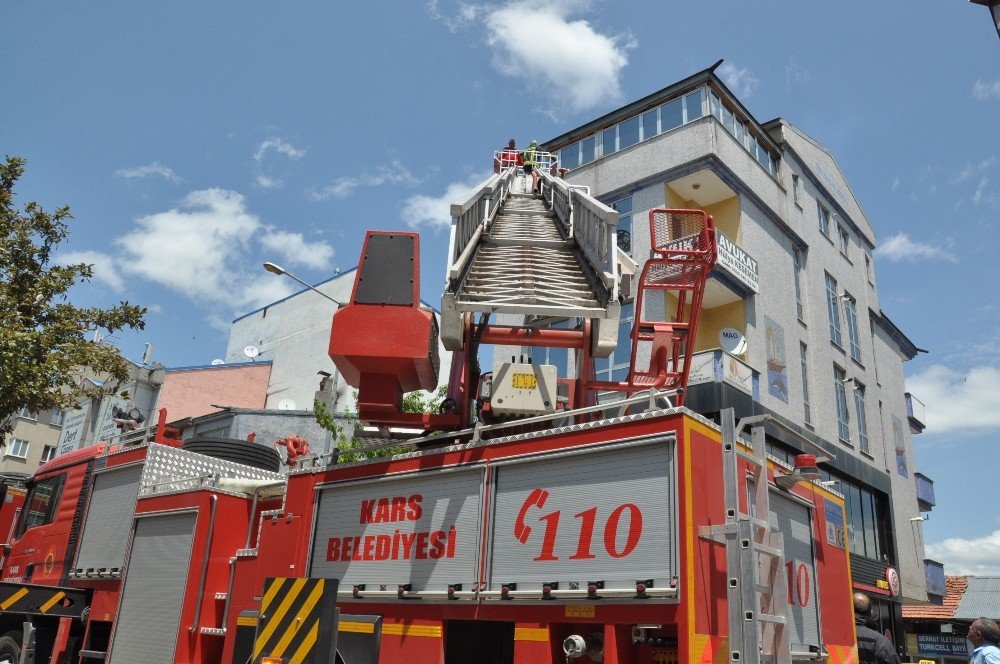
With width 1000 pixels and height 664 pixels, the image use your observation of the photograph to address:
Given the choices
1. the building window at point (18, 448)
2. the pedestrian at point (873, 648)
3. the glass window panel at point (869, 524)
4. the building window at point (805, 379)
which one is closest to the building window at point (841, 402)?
the building window at point (805, 379)

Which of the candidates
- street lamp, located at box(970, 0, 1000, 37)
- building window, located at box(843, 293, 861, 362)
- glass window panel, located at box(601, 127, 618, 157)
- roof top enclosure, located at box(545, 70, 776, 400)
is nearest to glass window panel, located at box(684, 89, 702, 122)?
roof top enclosure, located at box(545, 70, 776, 400)

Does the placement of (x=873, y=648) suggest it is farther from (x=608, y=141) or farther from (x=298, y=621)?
A: (x=608, y=141)

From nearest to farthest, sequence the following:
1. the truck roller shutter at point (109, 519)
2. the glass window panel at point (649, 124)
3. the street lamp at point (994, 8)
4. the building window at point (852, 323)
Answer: the street lamp at point (994, 8), the truck roller shutter at point (109, 519), the glass window panel at point (649, 124), the building window at point (852, 323)

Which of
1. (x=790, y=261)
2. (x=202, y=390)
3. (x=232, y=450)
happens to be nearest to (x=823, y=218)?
(x=790, y=261)

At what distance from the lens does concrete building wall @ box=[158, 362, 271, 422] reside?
121ft

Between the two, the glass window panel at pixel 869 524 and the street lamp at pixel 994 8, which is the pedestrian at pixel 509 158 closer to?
the street lamp at pixel 994 8

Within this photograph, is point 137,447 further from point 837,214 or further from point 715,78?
point 837,214

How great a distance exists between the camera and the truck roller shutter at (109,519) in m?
11.3

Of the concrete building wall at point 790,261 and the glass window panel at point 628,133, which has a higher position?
the glass window panel at point 628,133

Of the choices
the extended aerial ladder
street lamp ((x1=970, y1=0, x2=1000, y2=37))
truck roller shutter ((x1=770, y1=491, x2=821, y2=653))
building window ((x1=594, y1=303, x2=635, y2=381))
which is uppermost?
building window ((x1=594, y1=303, x2=635, y2=381))

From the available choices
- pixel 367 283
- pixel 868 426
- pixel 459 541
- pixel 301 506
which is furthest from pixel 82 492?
pixel 868 426

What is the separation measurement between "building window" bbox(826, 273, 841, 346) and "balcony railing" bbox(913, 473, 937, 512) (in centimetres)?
1019

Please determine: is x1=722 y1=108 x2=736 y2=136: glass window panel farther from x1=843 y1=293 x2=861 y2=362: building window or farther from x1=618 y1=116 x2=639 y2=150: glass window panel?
x1=843 y1=293 x2=861 y2=362: building window

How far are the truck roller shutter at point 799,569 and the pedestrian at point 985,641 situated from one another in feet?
4.25
